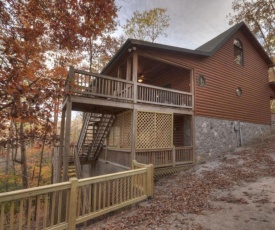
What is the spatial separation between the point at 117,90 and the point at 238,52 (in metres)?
11.9

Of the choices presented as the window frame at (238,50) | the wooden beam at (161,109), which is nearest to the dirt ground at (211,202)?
the wooden beam at (161,109)

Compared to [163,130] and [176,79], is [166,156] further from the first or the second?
[176,79]

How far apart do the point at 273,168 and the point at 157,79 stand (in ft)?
31.4

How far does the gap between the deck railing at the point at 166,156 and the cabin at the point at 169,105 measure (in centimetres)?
5

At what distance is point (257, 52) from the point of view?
51.6 ft

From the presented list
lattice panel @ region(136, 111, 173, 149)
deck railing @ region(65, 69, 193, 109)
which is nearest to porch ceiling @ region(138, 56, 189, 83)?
deck railing @ region(65, 69, 193, 109)

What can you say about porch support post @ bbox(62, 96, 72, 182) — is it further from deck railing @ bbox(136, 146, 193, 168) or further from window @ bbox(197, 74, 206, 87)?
window @ bbox(197, 74, 206, 87)

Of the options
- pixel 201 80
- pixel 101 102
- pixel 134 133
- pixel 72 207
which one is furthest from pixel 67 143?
pixel 201 80

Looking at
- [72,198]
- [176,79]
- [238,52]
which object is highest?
[238,52]

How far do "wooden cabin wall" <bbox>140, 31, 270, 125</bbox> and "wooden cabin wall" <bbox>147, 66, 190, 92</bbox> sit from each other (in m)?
0.86

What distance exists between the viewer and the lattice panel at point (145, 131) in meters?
8.82

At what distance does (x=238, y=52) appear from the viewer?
47.7 ft

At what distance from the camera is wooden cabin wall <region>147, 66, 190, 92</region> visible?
11828 millimetres

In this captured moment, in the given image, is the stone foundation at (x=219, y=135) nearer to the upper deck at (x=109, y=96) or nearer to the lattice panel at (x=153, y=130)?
the upper deck at (x=109, y=96)
